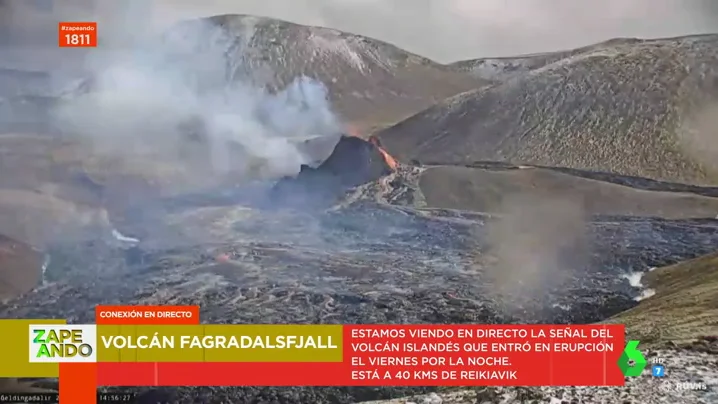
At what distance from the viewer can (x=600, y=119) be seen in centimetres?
473

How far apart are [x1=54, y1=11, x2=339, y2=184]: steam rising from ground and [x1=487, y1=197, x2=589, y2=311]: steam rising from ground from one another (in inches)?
58.0

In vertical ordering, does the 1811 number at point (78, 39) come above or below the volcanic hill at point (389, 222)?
above

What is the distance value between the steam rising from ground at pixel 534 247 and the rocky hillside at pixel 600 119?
19.9 inches

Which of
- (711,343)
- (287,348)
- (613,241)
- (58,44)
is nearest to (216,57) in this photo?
(58,44)

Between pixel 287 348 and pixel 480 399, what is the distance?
1.23 meters

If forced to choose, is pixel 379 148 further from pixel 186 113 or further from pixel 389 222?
pixel 186 113

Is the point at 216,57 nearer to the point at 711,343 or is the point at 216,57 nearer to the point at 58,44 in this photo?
the point at 58,44

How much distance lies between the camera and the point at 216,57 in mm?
4512

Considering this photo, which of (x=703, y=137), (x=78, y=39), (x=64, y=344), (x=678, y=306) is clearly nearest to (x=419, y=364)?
(x=678, y=306)

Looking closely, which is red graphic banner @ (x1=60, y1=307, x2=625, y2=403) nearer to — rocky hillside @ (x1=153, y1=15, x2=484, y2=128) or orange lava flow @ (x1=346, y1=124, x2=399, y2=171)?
orange lava flow @ (x1=346, y1=124, x2=399, y2=171)

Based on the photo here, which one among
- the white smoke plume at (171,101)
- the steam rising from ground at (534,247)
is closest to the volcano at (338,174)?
the white smoke plume at (171,101)

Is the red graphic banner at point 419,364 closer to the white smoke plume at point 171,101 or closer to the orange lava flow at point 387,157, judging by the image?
the orange lava flow at point 387,157

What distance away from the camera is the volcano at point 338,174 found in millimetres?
4398

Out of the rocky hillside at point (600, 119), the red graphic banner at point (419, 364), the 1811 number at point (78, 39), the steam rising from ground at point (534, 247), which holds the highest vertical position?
the 1811 number at point (78, 39)
